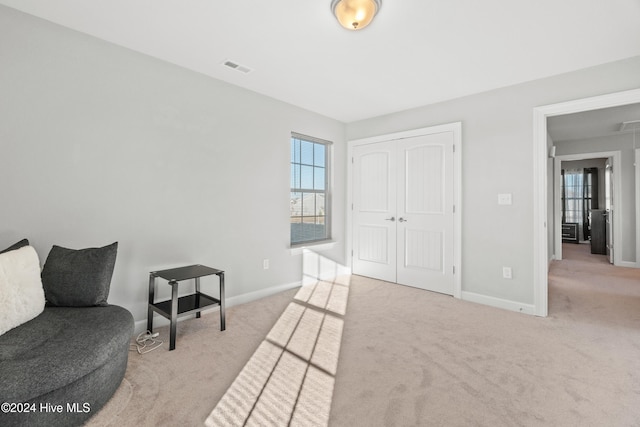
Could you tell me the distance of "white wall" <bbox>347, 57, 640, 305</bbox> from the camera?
3056 millimetres

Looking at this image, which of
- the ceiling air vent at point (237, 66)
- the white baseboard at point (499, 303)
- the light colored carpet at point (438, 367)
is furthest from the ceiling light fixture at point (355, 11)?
the white baseboard at point (499, 303)

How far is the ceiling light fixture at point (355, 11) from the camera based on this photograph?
6.23ft

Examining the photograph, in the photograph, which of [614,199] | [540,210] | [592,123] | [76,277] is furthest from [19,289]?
[614,199]

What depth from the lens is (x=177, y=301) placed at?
2.52 m

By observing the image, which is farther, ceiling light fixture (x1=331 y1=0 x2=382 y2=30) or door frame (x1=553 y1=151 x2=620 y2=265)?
door frame (x1=553 y1=151 x2=620 y2=265)

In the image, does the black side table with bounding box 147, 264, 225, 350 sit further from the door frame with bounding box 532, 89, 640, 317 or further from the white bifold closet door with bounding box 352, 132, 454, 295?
the door frame with bounding box 532, 89, 640, 317

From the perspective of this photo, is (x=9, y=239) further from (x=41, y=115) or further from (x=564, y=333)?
(x=564, y=333)

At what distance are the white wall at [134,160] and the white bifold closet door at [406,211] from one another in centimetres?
142

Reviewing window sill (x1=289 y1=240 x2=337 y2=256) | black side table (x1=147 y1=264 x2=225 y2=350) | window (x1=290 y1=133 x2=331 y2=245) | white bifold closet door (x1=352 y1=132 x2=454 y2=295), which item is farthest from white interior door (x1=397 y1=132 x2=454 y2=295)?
black side table (x1=147 y1=264 x2=225 y2=350)

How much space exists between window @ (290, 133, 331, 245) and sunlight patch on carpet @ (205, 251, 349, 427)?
1196mm

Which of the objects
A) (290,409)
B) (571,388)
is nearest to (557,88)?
(571,388)

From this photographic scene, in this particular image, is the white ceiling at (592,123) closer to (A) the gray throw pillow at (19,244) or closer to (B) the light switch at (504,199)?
(B) the light switch at (504,199)

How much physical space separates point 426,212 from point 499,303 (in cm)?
132

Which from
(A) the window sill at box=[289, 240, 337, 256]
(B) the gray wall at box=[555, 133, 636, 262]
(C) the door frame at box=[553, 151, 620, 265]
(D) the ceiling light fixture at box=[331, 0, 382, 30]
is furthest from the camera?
(C) the door frame at box=[553, 151, 620, 265]
